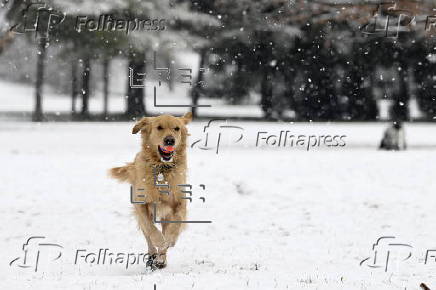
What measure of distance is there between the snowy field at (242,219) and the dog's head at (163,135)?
4.38 ft

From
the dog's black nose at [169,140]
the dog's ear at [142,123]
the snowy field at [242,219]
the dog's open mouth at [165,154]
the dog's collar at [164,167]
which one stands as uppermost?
the dog's ear at [142,123]

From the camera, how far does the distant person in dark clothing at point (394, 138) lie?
18.5 m

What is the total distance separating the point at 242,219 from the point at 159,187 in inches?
164

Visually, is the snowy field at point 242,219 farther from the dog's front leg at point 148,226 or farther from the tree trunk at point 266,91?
the tree trunk at point 266,91

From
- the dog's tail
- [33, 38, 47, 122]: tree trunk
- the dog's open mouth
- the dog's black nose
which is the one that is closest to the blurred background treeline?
[33, 38, 47, 122]: tree trunk

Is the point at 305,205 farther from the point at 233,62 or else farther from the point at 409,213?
the point at 233,62

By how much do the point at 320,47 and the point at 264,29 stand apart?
207 inches

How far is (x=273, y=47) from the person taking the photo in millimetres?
29141

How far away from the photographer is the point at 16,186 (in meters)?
12.4

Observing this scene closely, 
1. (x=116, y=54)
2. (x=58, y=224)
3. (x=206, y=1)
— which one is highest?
(x=206, y=1)

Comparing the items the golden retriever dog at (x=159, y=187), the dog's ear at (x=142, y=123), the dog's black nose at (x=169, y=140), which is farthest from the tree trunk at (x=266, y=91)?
the dog's black nose at (x=169, y=140)

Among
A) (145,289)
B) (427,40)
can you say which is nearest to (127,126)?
(427,40)

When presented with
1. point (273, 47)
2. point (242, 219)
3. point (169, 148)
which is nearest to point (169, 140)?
point (169, 148)

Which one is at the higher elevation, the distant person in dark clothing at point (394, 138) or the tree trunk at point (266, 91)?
the tree trunk at point (266, 91)
